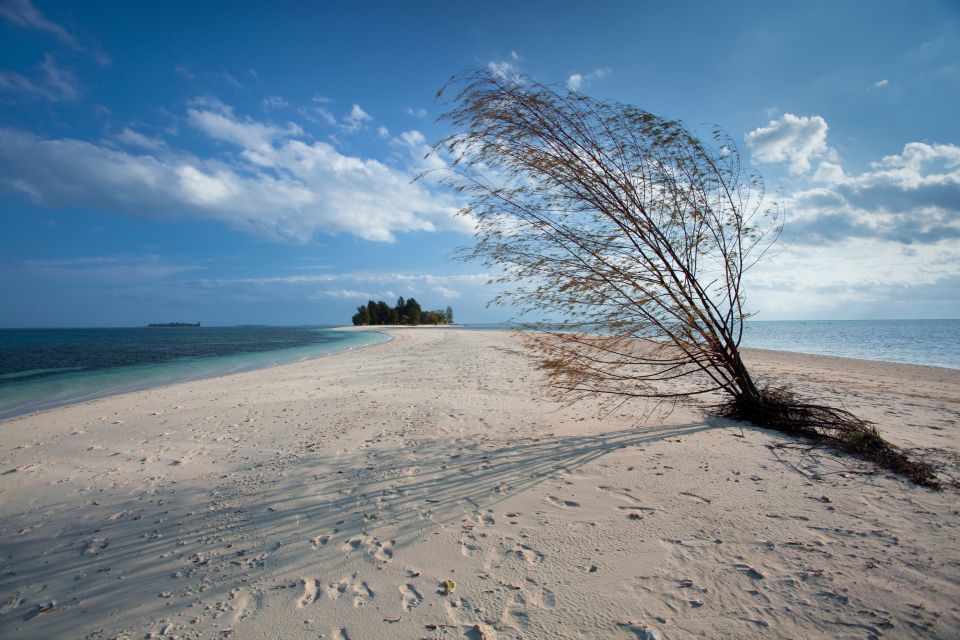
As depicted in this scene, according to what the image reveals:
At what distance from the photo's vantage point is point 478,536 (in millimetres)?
3111

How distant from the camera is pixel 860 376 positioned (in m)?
12.5

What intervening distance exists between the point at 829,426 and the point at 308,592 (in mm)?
6304

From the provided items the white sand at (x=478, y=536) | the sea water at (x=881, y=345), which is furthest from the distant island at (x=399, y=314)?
the white sand at (x=478, y=536)

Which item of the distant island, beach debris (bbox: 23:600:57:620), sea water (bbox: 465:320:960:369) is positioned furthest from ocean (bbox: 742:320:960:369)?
the distant island

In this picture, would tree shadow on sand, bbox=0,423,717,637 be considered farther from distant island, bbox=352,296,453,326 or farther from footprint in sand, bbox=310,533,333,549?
distant island, bbox=352,296,453,326

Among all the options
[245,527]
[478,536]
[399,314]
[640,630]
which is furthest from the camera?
[399,314]

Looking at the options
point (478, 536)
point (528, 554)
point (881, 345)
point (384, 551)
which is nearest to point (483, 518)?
point (478, 536)

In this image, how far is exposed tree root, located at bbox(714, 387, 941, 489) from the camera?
4073 millimetres

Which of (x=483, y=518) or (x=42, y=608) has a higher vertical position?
(x=483, y=518)

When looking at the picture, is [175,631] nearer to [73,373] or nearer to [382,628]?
A: [382,628]

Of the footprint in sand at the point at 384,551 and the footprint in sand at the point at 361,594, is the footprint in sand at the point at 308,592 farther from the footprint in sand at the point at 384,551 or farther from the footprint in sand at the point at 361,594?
A: the footprint in sand at the point at 384,551

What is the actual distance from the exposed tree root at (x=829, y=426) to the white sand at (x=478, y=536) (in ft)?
1.03

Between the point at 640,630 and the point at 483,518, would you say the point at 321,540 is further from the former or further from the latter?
the point at 640,630

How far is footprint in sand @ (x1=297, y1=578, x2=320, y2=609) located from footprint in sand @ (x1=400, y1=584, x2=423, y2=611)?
0.56 m
